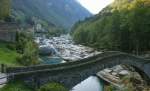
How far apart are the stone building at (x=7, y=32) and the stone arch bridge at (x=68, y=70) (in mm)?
28949

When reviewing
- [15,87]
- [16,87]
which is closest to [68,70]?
[16,87]

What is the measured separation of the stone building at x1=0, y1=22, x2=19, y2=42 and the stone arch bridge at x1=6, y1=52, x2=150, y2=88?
95.0ft

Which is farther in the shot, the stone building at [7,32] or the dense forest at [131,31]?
the dense forest at [131,31]

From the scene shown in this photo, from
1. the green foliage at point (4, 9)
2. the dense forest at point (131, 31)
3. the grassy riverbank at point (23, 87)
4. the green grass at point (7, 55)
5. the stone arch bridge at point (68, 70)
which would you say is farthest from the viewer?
the dense forest at point (131, 31)

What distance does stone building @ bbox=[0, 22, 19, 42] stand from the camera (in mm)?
85812

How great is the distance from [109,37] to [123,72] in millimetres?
53500

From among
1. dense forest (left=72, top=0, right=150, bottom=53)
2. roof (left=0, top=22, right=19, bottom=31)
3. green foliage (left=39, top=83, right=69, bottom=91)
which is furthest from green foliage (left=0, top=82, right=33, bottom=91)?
dense forest (left=72, top=0, right=150, bottom=53)

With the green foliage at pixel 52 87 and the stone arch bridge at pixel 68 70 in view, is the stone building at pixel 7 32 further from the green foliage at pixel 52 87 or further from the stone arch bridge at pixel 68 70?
the green foliage at pixel 52 87

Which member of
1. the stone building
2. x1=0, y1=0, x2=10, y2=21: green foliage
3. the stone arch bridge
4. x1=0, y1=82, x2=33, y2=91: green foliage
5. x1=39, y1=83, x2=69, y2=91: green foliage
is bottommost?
x1=39, y1=83, x2=69, y2=91: green foliage

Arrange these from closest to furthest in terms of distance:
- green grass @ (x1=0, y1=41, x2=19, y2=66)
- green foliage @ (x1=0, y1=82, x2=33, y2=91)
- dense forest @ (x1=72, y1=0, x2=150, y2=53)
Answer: green foliage @ (x1=0, y1=82, x2=33, y2=91) → green grass @ (x1=0, y1=41, x2=19, y2=66) → dense forest @ (x1=72, y1=0, x2=150, y2=53)

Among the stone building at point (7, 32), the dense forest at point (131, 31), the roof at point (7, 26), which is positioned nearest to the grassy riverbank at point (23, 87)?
the stone building at point (7, 32)

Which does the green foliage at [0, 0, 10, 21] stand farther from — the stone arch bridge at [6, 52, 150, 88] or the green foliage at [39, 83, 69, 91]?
the green foliage at [39, 83, 69, 91]

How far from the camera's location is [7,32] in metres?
86.2

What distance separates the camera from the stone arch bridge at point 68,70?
4712cm
